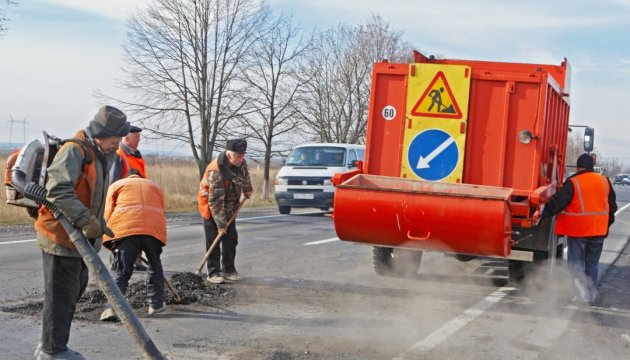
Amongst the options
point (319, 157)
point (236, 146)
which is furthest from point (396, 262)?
Result: point (319, 157)

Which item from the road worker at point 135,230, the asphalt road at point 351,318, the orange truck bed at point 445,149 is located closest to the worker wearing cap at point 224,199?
the asphalt road at point 351,318

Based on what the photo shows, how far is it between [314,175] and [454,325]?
12.9m

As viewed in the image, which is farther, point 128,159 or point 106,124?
point 128,159

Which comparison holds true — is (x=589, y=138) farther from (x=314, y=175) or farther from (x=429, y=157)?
(x=314, y=175)

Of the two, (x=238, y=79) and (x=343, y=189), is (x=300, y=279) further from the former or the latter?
(x=238, y=79)

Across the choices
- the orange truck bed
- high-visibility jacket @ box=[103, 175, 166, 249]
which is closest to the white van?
the orange truck bed

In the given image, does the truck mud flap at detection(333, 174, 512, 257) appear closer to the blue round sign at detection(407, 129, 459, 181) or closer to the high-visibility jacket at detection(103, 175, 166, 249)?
the blue round sign at detection(407, 129, 459, 181)

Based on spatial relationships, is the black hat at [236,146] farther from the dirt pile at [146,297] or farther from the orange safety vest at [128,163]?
the dirt pile at [146,297]

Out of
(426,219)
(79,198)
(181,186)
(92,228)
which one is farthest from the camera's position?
(181,186)

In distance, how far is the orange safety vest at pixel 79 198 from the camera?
15.6 feet

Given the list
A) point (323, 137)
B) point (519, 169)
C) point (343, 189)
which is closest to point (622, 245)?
point (519, 169)

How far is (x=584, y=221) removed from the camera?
8531 millimetres

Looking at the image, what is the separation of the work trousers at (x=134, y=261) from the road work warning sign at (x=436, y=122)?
10.0ft

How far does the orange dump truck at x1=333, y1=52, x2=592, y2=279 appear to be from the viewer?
296 inches
